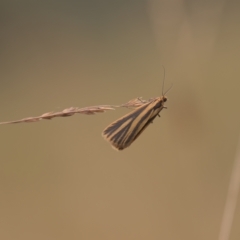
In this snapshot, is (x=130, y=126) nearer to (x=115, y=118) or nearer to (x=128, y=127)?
(x=128, y=127)

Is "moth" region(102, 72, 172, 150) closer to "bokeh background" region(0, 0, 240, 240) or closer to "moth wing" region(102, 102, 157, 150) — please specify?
"moth wing" region(102, 102, 157, 150)

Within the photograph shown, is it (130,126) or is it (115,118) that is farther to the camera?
(115,118)

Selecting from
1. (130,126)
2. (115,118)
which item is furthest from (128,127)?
(115,118)

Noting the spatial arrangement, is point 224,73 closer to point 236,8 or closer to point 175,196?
point 236,8

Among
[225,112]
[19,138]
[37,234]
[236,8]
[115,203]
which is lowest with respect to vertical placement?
[37,234]

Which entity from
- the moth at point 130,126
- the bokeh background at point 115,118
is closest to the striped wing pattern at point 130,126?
the moth at point 130,126

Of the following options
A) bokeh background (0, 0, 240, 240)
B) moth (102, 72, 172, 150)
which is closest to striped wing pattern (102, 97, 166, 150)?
moth (102, 72, 172, 150)

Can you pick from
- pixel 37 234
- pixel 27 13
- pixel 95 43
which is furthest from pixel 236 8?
pixel 37 234
